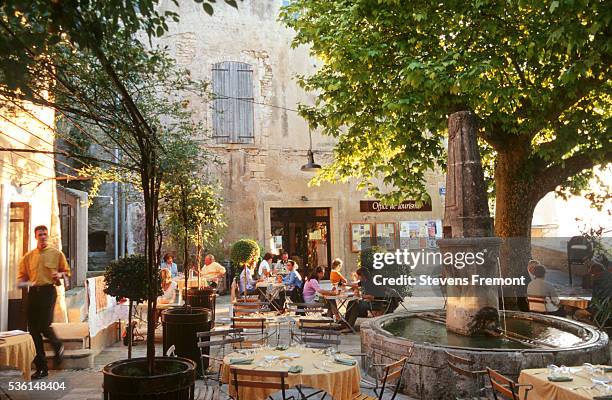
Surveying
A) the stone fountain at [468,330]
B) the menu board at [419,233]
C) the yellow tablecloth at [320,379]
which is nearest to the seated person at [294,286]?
the stone fountain at [468,330]

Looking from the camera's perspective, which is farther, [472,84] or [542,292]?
[542,292]

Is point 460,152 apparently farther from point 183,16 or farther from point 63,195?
point 183,16

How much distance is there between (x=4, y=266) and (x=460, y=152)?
6828mm

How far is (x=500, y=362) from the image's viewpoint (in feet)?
17.8

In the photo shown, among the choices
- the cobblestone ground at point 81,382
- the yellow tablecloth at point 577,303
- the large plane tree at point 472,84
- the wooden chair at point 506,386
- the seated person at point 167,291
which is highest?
the large plane tree at point 472,84

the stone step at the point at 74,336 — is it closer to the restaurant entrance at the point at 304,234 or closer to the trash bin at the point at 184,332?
the trash bin at the point at 184,332

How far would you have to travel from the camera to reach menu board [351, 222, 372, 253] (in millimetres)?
18219

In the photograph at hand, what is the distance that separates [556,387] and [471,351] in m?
1.32

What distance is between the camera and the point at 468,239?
6633 millimetres

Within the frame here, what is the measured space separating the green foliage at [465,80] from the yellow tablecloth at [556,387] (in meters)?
4.03

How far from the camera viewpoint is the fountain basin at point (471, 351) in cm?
543

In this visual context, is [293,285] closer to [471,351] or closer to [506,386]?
[471,351]

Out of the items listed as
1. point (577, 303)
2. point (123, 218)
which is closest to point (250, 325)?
point (577, 303)

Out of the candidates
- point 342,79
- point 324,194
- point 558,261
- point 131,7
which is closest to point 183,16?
point 324,194
